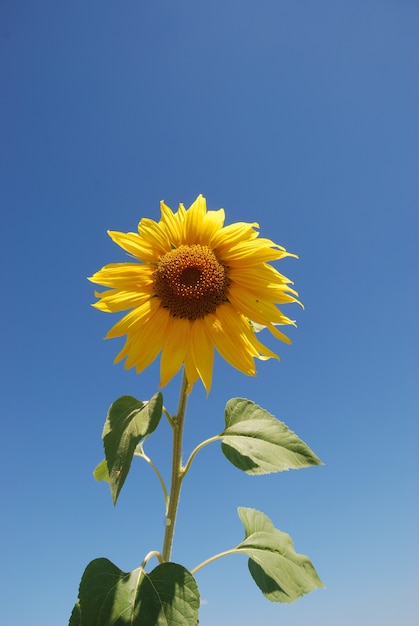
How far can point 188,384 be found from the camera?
337cm

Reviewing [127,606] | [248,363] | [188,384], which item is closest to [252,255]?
[248,363]

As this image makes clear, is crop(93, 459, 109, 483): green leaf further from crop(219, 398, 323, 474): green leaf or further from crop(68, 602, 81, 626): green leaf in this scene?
crop(68, 602, 81, 626): green leaf

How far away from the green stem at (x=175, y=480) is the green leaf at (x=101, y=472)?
3.17ft

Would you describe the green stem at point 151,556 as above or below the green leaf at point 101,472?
below

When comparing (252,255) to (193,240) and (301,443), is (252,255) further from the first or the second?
(301,443)

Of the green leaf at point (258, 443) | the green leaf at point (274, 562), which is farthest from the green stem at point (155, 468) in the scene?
the green leaf at point (274, 562)

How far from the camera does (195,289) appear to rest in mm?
3689

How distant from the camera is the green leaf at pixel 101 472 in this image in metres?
4.01

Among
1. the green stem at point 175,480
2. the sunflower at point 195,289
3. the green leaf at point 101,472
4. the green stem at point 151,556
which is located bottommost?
the green stem at point 151,556

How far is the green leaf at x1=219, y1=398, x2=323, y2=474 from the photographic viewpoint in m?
3.19

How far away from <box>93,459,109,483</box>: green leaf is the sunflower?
1047mm

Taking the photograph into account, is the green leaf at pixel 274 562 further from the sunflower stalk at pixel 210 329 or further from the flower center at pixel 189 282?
the flower center at pixel 189 282

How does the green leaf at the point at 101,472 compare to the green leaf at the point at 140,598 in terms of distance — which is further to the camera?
the green leaf at the point at 101,472

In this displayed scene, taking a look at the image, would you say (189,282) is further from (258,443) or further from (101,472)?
(101,472)
